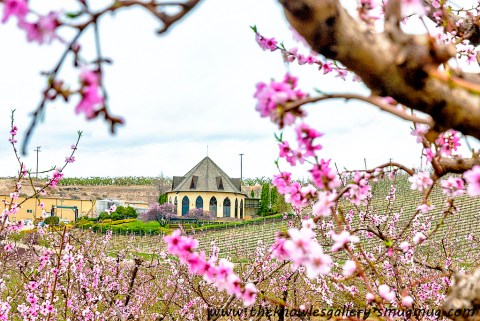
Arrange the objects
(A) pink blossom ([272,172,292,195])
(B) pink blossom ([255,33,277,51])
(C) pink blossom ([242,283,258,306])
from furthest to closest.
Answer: (B) pink blossom ([255,33,277,51]) → (A) pink blossom ([272,172,292,195]) → (C) pink blossom ([242,283,258,306])

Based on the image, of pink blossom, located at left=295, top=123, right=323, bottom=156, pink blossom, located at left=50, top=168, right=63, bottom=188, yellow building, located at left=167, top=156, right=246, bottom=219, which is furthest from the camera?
yellow building, located at left=167, top=156, right=246, bottom=219

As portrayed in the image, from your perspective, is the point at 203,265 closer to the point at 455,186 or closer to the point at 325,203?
the point at 325,203

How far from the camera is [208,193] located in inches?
1821

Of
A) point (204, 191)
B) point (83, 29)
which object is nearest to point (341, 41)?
point (83, 29)

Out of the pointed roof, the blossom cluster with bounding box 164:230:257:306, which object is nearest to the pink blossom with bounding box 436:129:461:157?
the blossom cluster with bounding box 164:230:257:306

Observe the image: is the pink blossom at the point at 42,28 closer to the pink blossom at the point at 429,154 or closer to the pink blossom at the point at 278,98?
the pink blossom at the point at 278,98

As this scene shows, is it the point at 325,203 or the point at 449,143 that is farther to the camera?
the point at 449,143

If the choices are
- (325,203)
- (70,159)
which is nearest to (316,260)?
(325,203)

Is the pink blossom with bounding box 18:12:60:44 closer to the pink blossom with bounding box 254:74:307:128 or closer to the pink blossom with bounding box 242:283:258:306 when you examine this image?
the pink blossom with bounding box 254:74:307:128

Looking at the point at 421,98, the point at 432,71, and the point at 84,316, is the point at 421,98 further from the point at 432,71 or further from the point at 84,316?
the point at 84,316

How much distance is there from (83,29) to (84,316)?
177 inches

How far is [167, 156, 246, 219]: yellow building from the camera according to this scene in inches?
1821

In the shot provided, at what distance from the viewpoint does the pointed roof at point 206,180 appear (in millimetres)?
46969

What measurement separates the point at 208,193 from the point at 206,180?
5.61 feet
